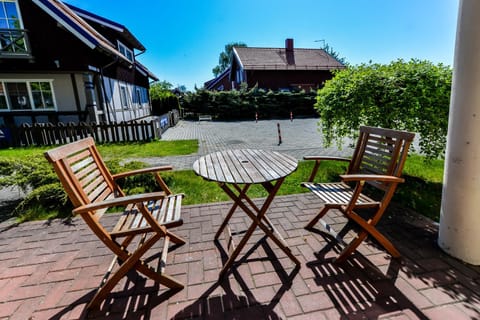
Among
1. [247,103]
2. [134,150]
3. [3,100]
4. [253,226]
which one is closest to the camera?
[253,226]

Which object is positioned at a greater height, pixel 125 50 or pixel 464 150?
pixel 125 50

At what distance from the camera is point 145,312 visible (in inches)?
65.5

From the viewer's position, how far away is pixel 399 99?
3.49 m

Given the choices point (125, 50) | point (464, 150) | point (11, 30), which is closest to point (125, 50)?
point (125, 50)

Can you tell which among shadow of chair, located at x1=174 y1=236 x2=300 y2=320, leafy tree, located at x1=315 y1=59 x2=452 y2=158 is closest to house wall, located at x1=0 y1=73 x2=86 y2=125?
leafy tree, located at x1=315 y1=59 x2=452 y2=158

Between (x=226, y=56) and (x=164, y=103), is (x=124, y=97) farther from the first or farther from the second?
(x=226, y=56)

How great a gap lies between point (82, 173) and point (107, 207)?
479mm

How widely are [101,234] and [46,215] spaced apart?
7.43 feet

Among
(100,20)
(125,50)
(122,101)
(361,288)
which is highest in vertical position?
(100,20)

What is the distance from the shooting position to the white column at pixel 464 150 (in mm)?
Answer: 1824

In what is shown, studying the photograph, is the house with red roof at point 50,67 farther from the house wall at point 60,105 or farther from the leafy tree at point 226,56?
the leafy tree at point 226,56

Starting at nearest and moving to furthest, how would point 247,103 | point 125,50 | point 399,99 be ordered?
point 399,99, point 125,50, point 247,103

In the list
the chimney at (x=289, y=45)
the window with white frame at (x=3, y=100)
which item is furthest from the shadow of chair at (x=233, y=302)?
the chimney at (x=289, y=45)

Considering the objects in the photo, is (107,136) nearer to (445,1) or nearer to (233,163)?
(233,163)
